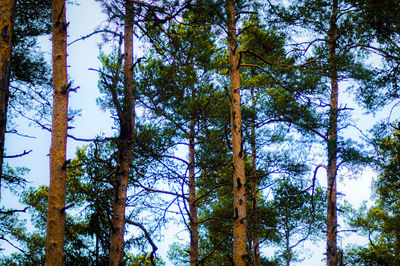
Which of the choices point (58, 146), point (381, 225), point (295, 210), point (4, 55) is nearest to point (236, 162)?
point (58, 146)

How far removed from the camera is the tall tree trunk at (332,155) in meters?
9.36

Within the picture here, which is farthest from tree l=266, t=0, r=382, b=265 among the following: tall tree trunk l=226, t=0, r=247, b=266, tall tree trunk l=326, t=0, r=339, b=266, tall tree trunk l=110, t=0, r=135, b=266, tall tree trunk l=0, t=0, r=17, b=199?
tall tree trunk l=0, t=0, r=17, b=199

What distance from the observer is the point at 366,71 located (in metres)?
9.84

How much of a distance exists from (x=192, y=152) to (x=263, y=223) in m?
3.90

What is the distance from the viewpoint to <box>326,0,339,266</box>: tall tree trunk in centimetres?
936

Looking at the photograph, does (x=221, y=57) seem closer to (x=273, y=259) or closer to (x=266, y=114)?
(x=266, y=114)

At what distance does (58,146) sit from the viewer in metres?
5.10

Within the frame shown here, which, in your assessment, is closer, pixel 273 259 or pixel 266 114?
pixel 266 114

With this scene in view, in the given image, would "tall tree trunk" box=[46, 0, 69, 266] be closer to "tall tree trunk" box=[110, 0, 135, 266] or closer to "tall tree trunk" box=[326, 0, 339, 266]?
"tall tree trunk" box=[110, 0, 135, 266]

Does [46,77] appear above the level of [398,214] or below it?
above

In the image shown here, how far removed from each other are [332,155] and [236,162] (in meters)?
3.21

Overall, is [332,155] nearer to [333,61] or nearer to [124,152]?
[333,61]

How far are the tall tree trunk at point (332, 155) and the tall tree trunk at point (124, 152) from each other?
4.92 meters

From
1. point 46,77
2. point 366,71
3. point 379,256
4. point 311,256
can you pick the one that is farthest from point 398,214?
point 46,77
